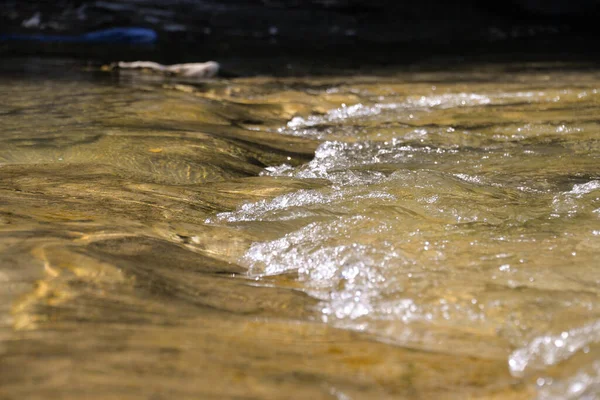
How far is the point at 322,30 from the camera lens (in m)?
9.61

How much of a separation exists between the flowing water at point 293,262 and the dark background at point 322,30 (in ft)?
10.7

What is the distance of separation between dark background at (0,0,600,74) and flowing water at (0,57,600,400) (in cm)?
327

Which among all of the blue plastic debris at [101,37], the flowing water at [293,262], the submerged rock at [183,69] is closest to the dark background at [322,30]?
the blue plastic debris at [101,37]

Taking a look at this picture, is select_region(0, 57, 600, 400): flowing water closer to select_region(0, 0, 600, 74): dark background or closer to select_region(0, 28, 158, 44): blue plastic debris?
select_region(0, 0, 600, 74): dark background

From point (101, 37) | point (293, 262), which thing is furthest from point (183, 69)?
point (293, 262)

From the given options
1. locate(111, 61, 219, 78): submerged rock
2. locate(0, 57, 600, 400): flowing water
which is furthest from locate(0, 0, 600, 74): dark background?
locate(0, 57, 600, 400): flowing water

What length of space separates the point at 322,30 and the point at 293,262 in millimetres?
7981

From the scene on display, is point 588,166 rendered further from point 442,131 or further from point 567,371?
point 567,371

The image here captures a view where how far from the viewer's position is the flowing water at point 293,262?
1.34 meters

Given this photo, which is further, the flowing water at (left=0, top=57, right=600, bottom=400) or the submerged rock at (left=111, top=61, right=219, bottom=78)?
the submerged rock at (left=111, top=61, right=219, bottom=78)

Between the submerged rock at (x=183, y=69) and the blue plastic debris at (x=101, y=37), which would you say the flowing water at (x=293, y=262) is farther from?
the blue plastic debris at (x=101, y=37)

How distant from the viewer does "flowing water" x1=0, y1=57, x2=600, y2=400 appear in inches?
52.7

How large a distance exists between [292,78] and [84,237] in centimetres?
422

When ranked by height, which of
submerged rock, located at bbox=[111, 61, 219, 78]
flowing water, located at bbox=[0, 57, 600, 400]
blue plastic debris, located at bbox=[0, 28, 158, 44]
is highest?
blue plastic debris, located at bbox=[0, 28, 158, 44]
